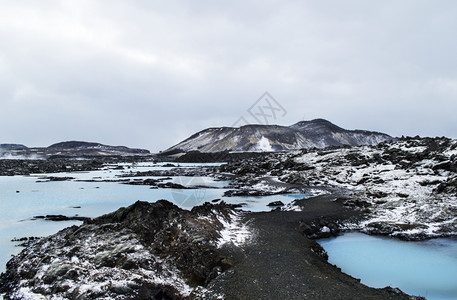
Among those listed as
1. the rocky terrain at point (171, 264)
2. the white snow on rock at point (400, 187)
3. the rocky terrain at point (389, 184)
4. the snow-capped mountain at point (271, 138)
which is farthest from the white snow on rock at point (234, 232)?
the snow-capped mountain at point (271, 138)

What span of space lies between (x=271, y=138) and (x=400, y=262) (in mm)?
148556

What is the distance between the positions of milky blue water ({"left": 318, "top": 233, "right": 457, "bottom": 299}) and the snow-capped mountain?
5050 inches

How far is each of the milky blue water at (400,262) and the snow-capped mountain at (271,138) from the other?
128m

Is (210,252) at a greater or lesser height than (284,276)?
greater

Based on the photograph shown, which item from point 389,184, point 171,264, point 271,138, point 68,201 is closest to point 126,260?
point 171,264

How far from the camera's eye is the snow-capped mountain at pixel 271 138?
153 metres

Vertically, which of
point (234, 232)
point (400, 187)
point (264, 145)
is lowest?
point (234, 232)

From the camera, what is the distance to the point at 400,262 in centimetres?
1262

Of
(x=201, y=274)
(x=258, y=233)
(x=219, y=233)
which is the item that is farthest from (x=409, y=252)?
(x=201, y=274)

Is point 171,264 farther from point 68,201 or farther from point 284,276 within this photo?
point 68,201

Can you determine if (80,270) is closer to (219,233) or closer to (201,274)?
(201,274)

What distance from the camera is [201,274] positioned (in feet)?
32.9

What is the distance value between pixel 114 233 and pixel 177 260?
3198 millimetres

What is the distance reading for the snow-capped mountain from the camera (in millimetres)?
152625
